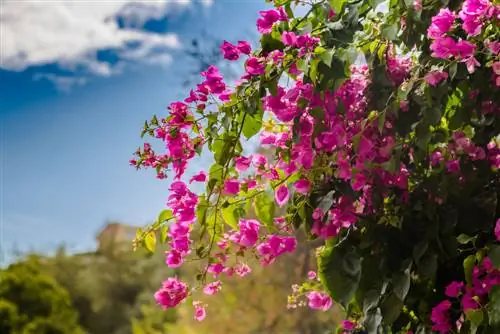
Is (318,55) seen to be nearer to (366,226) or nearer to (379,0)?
(379,0)

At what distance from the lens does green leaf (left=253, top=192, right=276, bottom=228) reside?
1.55 metres

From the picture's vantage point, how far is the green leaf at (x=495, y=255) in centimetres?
130

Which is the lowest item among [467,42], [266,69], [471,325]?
[471,325]

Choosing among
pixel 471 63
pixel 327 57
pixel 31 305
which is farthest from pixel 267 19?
pixel 31 305

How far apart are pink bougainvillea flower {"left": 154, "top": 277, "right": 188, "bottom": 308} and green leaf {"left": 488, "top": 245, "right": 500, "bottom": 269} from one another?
643 millimetres

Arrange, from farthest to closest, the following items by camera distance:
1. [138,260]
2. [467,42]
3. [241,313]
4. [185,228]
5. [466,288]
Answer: [138,260] < [241,313] < [185,228] < [466,288] < [467,42]

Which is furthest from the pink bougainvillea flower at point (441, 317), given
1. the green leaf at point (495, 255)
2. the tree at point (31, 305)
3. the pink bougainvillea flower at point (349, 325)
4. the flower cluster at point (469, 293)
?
the tree at point (31, 305)

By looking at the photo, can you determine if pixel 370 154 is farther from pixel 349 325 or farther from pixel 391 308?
pixel 349 325

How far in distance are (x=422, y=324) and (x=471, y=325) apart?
0.60ft

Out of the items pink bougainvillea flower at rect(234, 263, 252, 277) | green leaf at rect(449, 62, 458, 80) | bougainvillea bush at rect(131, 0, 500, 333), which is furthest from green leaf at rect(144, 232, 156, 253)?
green leaf at rect(449, 62, 458, 80)

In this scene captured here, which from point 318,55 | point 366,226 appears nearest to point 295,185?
point 366,226

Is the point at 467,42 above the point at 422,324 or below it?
above

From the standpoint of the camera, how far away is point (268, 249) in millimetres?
1674

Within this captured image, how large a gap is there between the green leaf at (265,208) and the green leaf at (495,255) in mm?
435
